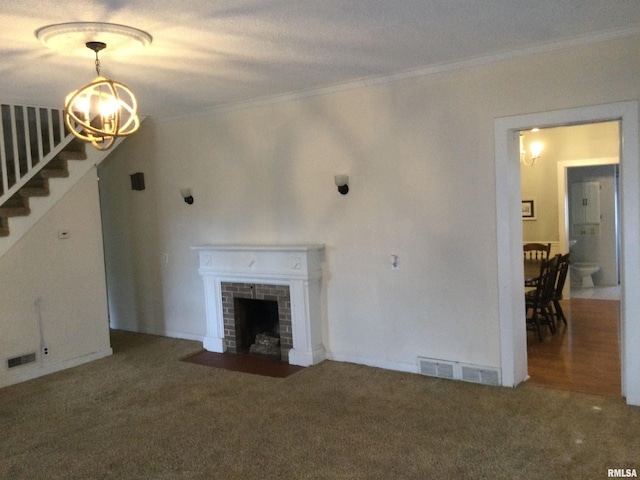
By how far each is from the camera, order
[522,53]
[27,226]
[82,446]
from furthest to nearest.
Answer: [27,226] < [522,53] < [82,446]

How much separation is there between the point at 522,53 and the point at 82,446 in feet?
13.3

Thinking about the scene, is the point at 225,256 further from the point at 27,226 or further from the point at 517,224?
the point at 517,224

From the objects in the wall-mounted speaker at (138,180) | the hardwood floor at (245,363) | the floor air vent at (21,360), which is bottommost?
the hardwood floor at (245,363)

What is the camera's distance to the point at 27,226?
4.87 meters

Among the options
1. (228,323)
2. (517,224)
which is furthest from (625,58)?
(228,323)

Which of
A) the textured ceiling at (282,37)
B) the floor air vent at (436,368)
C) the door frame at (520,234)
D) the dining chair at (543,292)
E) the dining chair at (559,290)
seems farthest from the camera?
the dining chair at (559,290)

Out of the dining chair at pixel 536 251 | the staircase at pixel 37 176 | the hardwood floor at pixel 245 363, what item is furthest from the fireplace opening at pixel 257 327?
the dining chair at pixel 536 251

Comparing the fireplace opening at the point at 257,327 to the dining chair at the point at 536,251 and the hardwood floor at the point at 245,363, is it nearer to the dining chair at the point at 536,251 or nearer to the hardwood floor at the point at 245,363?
the hardwood floor at the point at 245,363

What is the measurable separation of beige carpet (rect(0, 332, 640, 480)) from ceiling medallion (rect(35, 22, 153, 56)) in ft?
8.35

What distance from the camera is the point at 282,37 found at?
3.24 meters

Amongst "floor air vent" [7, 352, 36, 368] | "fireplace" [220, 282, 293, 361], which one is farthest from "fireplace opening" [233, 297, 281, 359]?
"floor air vent" [7, 352, 36, 368]

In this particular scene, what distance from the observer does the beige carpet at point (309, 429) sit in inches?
116

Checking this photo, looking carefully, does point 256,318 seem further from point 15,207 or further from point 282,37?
point 282,37

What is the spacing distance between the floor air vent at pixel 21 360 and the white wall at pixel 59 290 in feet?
0.12
